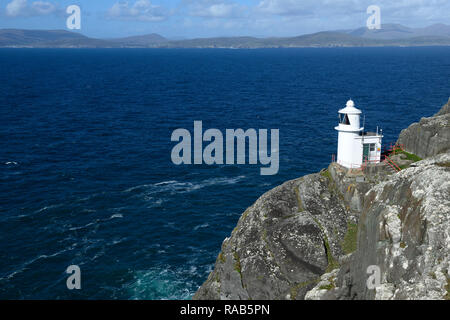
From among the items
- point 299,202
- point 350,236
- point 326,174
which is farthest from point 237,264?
point 326,174

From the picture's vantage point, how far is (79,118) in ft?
350

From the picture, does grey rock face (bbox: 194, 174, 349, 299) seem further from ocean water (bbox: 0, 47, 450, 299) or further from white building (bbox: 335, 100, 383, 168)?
ocean water (bbox: 0, 47, 450, 299)

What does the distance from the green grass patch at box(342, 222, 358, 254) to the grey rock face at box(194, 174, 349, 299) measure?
1.30 ft

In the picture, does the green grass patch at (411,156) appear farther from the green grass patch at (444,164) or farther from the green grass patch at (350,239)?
the green grass patch at (444,164)

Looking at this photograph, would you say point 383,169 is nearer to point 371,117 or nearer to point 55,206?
point 55,206

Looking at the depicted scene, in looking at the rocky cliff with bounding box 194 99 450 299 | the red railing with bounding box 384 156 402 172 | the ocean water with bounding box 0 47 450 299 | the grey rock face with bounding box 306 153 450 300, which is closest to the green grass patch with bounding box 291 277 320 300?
the rocky cliff with bounding box 194 99 450 299

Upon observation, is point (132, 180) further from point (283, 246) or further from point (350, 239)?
point (350, 239)

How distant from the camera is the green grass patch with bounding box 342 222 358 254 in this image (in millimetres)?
34581

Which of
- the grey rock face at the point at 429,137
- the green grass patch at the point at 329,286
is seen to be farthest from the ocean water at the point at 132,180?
the grey rock face at the point at 429,137

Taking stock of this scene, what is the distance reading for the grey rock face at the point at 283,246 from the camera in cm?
3378

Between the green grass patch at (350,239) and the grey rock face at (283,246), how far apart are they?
0.40 meters

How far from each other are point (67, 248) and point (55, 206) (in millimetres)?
10747

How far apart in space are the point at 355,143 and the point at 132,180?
38.1 metres
